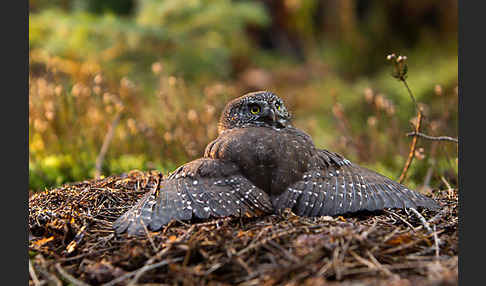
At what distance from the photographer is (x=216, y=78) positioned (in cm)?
957

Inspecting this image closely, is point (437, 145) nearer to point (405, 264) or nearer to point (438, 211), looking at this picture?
point (438, 211)

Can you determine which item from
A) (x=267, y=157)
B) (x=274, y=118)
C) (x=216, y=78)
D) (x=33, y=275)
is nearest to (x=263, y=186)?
(x=267, y=157)

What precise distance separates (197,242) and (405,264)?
104 centimetres

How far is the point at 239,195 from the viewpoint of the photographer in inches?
106

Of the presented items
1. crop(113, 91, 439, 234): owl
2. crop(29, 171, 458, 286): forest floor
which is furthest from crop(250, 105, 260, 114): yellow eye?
crop(29, 171, 458, 286): forest floor

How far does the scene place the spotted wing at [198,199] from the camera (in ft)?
8.48

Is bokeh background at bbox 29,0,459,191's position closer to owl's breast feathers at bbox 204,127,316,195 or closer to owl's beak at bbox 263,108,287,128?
owl's beak at bbox 263,108,287,128

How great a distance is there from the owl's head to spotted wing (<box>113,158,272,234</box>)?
56 centimetres

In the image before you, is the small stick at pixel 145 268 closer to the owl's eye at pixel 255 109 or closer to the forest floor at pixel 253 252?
the forest floor at pixel 253 252

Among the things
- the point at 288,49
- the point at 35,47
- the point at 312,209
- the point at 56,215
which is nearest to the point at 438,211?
the point at 312,209

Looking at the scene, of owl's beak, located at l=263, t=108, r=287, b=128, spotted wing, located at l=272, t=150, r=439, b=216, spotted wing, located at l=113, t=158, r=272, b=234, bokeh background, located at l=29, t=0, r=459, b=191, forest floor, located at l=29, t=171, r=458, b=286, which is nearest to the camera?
forest floor, located at l=29, t=171, r=458, b=286

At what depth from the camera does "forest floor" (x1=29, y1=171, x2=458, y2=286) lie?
1.94m

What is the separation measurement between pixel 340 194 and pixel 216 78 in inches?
280

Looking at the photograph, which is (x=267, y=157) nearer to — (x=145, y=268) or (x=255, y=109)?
(x=255, y=109)
